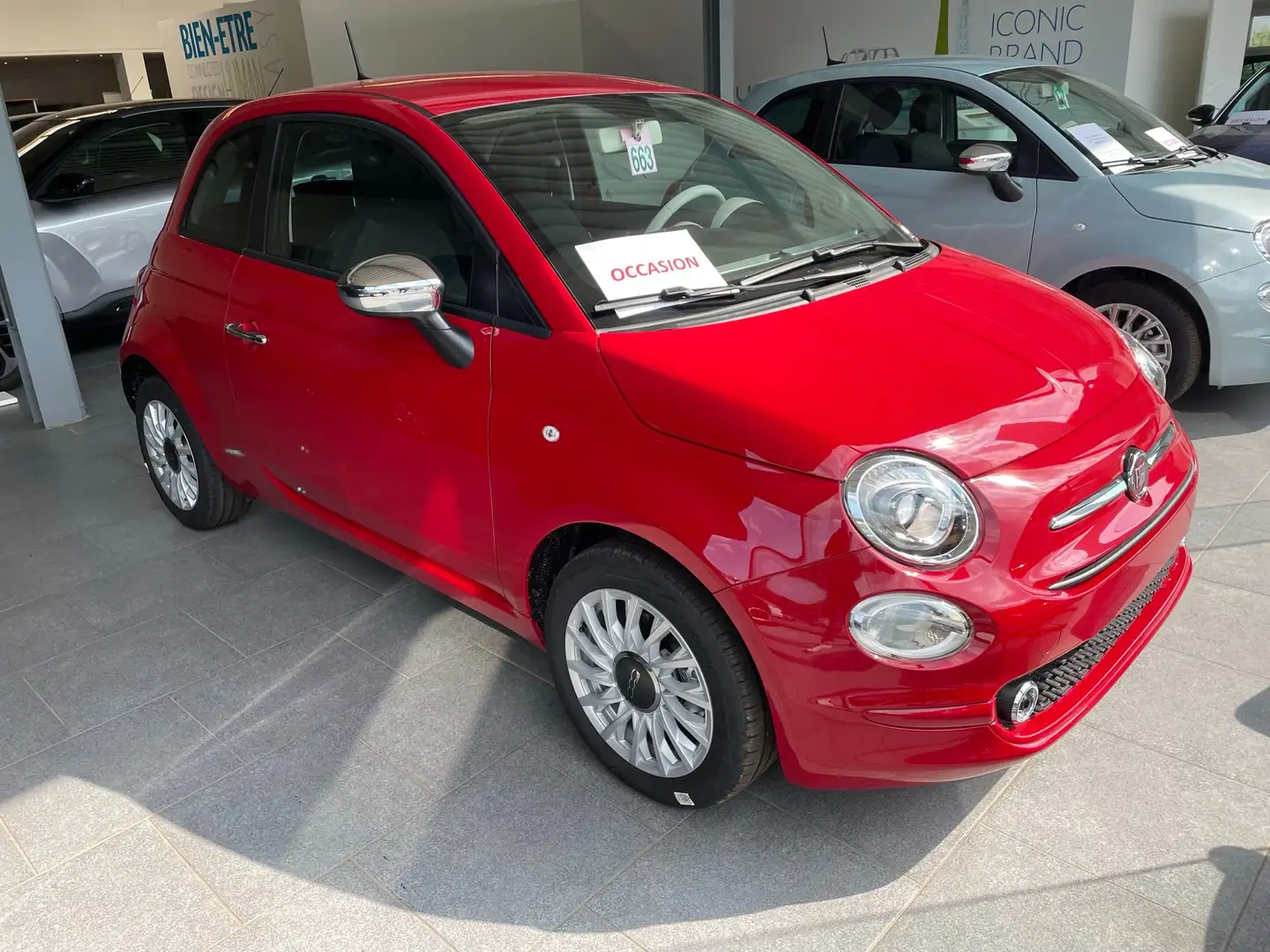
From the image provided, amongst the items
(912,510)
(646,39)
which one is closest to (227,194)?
(912,510)

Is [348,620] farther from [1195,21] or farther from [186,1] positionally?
[186,1]

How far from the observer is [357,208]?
2766mm

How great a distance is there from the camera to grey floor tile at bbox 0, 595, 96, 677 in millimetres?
3168

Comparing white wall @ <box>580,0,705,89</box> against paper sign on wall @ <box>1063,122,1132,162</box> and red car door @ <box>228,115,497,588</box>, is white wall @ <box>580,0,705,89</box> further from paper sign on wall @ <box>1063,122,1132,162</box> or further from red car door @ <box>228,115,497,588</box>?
red car door @ <box>228,115,497,588</box>

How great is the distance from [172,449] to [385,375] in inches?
66.4

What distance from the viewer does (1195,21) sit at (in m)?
10.3

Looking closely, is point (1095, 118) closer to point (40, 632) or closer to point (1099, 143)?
point (1099, 143)

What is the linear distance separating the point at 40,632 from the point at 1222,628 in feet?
11.9

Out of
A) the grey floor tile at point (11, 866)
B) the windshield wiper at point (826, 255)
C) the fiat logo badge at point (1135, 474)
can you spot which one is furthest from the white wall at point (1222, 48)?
the grey floor tile at point (11, 866)

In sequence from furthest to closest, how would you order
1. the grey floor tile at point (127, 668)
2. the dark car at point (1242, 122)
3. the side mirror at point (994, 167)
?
the dark car at point (1242, 122) → the side mirror at point (994, 167) → the grey floor tile at point (127, 668)

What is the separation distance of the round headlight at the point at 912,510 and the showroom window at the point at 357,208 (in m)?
1.09

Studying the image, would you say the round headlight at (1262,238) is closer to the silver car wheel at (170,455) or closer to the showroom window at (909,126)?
the showroom window at (909,126)

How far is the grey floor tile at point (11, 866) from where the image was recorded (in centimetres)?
225

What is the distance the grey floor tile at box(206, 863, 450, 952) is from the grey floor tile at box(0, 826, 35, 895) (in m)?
0.58
